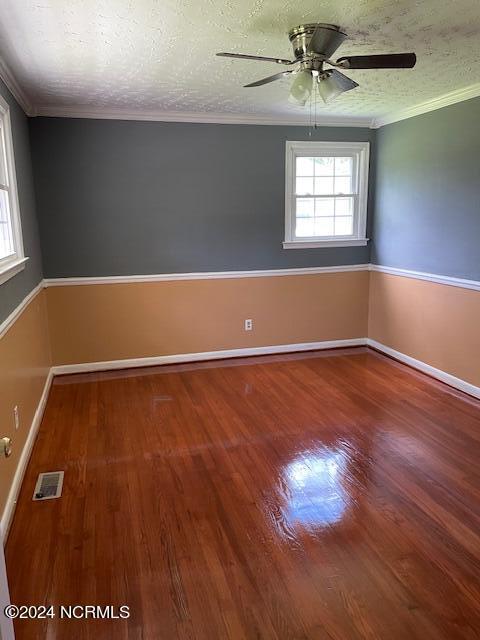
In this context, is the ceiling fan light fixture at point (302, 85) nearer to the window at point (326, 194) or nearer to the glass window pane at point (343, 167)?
the window at point (326, 194)

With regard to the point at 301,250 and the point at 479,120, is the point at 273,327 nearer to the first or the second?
the point at 301,250

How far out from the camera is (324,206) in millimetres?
5082

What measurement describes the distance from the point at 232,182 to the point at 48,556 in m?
3.63

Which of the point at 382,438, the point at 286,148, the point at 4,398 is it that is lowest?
the point at 382,438

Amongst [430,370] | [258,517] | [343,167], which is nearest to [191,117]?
[343,167]

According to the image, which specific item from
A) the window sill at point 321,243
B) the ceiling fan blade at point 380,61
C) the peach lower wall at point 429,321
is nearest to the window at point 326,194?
the window sill at point 321,243

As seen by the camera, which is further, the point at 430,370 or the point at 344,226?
the point at 344,226

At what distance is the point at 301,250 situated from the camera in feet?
16.6

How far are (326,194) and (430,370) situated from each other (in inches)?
82.7

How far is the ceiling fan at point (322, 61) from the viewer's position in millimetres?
2256

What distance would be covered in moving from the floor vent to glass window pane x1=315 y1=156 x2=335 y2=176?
3.82 metres

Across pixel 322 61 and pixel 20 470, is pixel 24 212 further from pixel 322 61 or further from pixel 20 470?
pixel 322 61

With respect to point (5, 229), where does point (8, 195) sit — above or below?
above

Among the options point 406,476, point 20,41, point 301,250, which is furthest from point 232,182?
point 406,476
